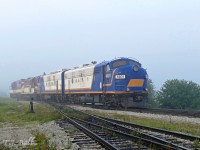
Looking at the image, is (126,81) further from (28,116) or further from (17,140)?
(17,140)

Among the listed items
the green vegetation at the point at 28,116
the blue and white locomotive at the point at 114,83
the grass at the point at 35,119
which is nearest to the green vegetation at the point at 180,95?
the blue and white locomotive at the point at 114,83

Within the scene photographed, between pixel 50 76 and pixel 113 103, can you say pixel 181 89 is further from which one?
pixel 50 76

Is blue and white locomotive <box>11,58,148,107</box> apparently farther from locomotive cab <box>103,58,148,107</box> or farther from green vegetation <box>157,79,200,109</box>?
green vegetation <box>157,79,200,109</box>

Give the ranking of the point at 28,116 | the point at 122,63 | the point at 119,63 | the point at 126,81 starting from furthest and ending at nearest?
the point at 122,63 → the point at 119,63 → the point at 126,81 → the point at 28,116

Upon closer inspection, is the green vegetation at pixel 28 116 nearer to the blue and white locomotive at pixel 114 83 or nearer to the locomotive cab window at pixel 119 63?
the blue and white locomotive at pixel 114 83

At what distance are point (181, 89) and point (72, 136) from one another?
2747 centimetres

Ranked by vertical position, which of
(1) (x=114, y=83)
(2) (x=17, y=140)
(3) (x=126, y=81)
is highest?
(3) (x=126, y=81)

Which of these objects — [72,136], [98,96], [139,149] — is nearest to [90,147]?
[139,149]

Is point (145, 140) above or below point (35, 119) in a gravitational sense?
above

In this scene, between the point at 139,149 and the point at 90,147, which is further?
the point at 90,147

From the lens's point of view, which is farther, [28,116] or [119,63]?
[119,63]

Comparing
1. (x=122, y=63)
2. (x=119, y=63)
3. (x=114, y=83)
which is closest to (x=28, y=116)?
(x=114, y=83)

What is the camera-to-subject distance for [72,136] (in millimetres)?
11992

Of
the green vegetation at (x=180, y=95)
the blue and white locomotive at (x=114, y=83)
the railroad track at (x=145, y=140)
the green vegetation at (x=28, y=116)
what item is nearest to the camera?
the railroad track at (x=145, y=140)
